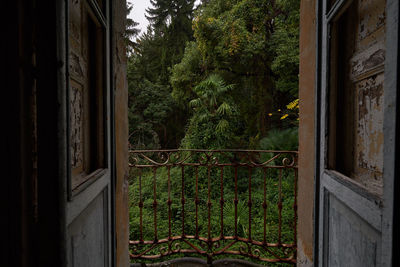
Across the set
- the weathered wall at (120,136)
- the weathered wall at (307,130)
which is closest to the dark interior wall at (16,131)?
the weathered wall at (120,136)

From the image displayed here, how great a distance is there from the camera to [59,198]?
0.64 meters

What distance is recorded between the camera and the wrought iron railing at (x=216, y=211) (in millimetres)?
2598

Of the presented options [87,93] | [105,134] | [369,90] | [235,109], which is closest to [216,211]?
[235,109]

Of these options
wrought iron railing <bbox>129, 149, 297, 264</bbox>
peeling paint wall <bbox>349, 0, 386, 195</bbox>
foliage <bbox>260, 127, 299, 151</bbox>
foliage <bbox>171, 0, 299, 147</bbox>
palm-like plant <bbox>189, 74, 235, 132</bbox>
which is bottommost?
wrought iron railing <bbox>129, 149, 297, 264</bbox>

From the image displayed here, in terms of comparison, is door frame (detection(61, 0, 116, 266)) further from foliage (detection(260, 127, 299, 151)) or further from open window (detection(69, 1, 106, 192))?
foliage (detection(260, 127, 299, 151))

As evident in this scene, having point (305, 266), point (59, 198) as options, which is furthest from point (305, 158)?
point (59, 198)

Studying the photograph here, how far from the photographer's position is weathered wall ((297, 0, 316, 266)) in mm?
1604

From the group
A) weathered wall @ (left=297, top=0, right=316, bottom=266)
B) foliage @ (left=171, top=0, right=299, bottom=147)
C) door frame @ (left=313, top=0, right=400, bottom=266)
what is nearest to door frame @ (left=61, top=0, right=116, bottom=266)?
door frame @ (left=313, top=0, right=400, bottom=266)

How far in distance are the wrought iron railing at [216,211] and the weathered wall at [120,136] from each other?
36.0 inches

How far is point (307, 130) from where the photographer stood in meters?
1.65

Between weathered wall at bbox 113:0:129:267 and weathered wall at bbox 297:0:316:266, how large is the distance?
1.37 metres

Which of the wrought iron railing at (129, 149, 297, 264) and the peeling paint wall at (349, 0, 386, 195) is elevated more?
the peeling paint wall at (349, 0, 386, 195)

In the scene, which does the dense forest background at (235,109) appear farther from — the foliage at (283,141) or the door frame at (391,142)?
the door frame at (391,142)

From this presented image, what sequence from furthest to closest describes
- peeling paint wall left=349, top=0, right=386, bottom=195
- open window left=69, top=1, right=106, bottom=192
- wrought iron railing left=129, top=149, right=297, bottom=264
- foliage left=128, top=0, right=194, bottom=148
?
foliage left=128, top=0, right=194, bottom=148
wrought iron railing left=129, top=149, right=297, bottom=264
open window left=69, top=1, right=106, bottom=192
peeling paint wall left=349, top=0, right=386, bottom=195
